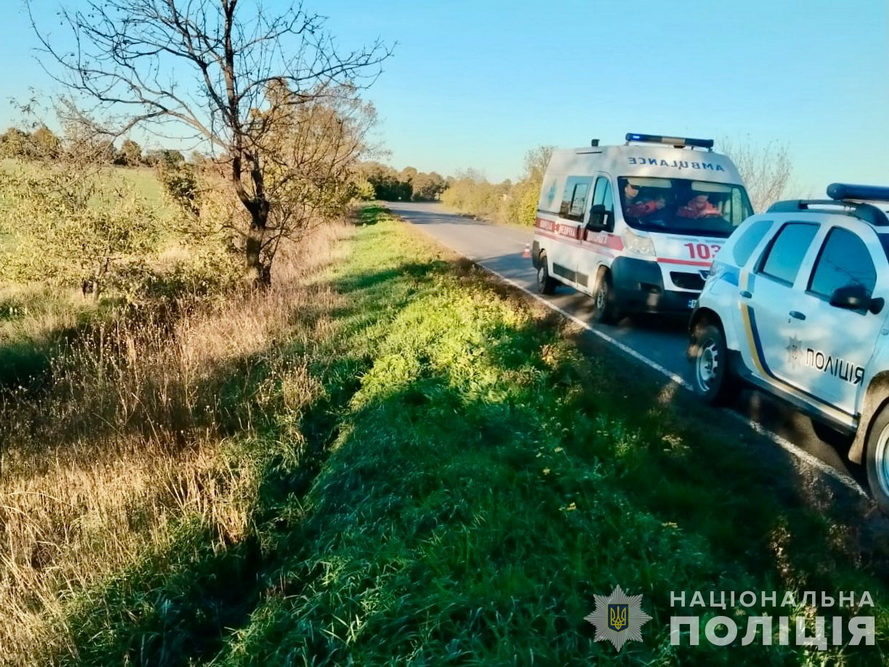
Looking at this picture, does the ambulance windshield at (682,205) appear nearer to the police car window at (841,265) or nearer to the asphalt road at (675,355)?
the asphalt road at (675,355)

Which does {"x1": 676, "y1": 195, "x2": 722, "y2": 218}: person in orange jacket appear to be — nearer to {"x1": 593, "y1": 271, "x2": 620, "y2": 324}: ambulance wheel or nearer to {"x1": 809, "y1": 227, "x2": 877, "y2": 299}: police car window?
{"x1": 593, "y1": 271, "x2": 620, "y2": 324}: ambulance wheel

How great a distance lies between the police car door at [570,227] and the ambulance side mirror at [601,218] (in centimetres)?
85

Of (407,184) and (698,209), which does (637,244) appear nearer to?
(698,209)

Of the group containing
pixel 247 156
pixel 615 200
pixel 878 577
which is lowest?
pixel 878 577

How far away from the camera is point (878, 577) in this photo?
323 cm

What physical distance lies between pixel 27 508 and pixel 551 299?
9.17 m

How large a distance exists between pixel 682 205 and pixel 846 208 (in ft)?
14.4

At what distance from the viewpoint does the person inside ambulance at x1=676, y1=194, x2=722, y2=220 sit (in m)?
9.04

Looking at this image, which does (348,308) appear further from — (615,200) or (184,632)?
(184,632)

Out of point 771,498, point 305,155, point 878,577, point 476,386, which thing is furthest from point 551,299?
point 878,577

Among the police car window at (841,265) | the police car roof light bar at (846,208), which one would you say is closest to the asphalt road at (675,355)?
the police car window at (841,265)

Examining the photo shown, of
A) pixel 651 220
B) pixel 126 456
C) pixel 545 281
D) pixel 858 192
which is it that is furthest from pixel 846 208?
pixel 545 281

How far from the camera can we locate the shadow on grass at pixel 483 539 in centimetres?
287

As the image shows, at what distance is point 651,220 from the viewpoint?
8.98m
